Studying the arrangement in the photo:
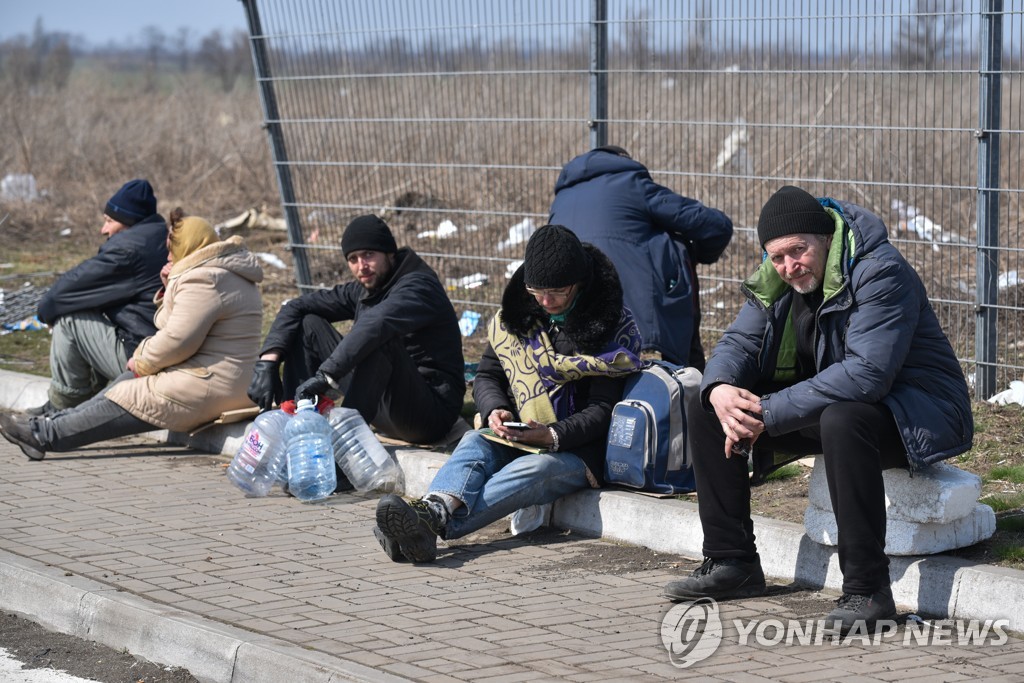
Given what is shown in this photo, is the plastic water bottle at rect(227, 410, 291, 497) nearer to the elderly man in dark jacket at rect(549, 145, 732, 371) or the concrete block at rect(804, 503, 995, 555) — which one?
the elderly man in dark jacket at rect(549, 145, 732, 371)

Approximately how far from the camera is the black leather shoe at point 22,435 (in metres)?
7.45

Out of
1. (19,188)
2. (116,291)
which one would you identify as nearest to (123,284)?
(116,291)

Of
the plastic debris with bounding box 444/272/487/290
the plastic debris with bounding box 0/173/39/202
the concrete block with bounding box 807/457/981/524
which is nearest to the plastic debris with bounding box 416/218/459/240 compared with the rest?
the plastic debris with bounding box 444/272/487/290

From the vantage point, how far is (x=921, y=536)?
187 inches

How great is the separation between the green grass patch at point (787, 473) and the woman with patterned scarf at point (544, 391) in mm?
883

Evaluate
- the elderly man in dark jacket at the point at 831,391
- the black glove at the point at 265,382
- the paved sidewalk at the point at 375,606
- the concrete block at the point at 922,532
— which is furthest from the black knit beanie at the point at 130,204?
the concrete block at the point at 922,532

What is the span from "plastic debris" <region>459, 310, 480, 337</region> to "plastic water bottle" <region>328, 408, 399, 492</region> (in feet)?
9.09

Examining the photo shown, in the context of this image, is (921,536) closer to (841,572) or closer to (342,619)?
(841,572)

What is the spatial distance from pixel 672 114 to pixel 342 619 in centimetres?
438

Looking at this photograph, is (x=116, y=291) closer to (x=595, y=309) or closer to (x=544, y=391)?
(x=544, y=391)

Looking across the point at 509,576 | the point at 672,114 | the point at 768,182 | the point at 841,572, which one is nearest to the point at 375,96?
the point at 672,114

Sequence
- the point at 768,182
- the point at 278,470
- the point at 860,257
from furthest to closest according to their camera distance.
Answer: the point at 768,182 → the point at 278,470 → the point at 860,257

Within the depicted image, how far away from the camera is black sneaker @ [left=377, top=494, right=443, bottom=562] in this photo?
17.5 feet

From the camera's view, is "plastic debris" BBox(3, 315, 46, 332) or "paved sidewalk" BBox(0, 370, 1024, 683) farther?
"plastic debris" BBox(3, 315, 46, 332)
